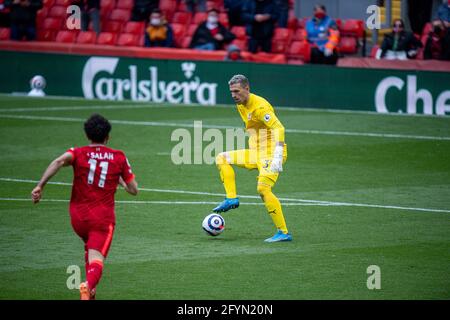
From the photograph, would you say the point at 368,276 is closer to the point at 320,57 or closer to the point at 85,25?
the point at 320,57

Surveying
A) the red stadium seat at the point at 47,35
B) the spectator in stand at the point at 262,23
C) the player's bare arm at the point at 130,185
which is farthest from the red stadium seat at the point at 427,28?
the player's bare arm at the point at 130,185

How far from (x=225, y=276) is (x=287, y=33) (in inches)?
783

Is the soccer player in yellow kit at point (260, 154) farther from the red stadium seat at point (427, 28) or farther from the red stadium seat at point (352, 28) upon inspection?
the red stadium seat at point (352, 28)

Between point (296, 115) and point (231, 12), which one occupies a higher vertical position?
point (231, 12)

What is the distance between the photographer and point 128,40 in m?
32.9

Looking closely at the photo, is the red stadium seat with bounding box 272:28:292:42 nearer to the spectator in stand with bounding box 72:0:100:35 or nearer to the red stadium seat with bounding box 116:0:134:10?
the red stadium seat with bounding box 116:0:134:10

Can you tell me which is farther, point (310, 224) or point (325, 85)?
point (325, 85)

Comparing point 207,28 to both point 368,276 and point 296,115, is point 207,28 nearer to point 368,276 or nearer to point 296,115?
point 296,115

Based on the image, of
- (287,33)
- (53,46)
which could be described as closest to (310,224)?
(287,33)

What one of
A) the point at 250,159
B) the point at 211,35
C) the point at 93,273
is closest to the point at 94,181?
the point at 93,273

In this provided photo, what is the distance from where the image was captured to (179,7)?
110ft

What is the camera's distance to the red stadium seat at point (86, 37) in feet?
110
